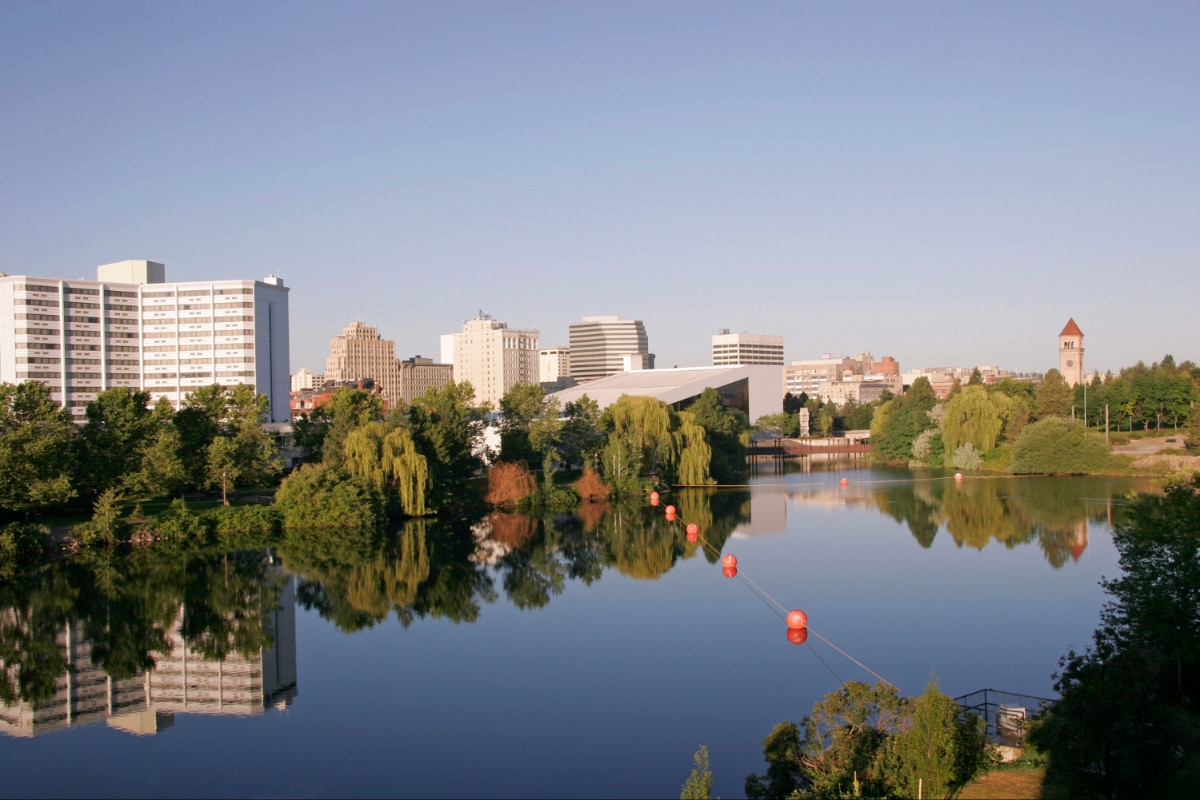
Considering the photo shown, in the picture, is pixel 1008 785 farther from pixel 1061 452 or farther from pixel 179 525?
pixel 1061 452

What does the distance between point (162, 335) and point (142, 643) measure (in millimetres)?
48086

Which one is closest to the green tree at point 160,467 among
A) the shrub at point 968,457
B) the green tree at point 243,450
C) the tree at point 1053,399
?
the green tree at point 243,450

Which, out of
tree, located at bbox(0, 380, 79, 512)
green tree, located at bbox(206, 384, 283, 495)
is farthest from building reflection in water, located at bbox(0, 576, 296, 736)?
green tree, located at bbox(206, 384, 283, 495)

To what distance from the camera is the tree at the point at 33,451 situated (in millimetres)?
23203

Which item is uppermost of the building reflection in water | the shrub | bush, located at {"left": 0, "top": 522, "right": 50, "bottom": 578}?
the shrub

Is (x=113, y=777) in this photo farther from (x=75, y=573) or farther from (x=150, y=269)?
(x=150, y=269)

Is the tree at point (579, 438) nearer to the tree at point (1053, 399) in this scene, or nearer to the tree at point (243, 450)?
the tree at point (243, 450)

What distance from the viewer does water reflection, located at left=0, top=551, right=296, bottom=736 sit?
1218 cm

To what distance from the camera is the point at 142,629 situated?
15.9 m

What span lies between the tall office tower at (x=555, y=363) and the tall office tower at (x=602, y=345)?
15.3ft

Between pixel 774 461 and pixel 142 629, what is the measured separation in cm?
4193

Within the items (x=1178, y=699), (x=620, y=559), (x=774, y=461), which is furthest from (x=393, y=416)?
(x=774, y=461)

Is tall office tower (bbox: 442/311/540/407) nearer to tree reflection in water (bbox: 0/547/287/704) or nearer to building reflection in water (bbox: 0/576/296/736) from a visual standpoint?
tree reflection in water (bbox: 0/547/287/704)

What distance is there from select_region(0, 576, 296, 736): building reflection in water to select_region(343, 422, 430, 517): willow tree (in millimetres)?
13127
